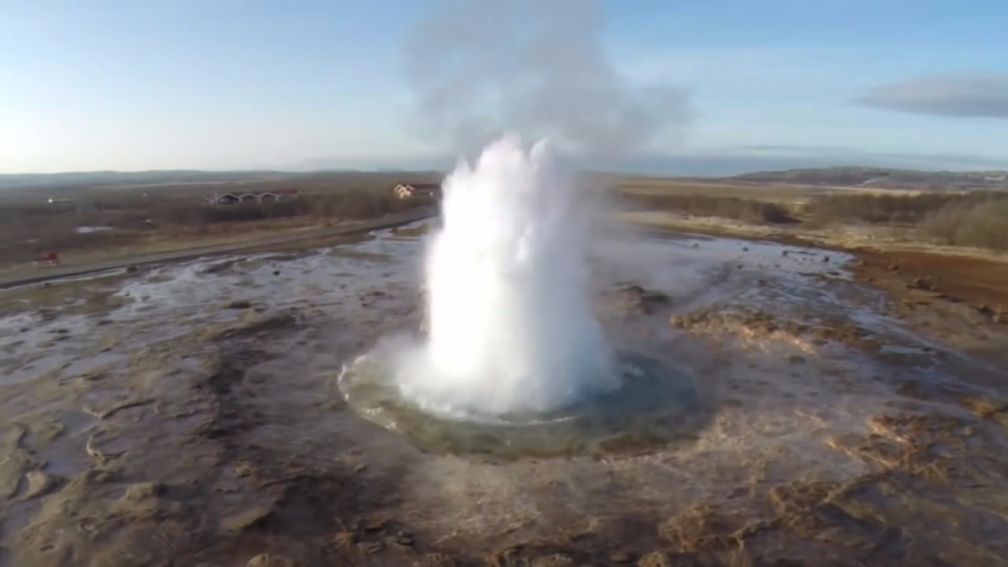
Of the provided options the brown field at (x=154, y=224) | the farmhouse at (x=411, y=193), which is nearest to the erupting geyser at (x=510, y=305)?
the brown field at (x=154, y=224)

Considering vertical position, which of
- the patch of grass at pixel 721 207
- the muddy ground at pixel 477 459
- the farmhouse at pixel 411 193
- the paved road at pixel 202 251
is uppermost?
the farmhouse at pixel 411 193

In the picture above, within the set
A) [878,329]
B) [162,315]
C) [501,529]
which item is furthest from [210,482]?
[878,329]

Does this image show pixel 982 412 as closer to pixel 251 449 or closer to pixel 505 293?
pixel 505 293

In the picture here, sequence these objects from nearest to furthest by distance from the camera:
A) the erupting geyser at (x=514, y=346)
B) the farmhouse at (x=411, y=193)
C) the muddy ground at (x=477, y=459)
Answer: the muddy ground at (x=477, y=459)
the erupting geyser at (x=514, y=346)
the farmhouse at (x=411, y=193)

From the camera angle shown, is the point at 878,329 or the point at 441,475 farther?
the point at 878,329

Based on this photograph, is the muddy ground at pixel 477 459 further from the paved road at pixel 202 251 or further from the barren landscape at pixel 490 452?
the paved road at pixel 202 251

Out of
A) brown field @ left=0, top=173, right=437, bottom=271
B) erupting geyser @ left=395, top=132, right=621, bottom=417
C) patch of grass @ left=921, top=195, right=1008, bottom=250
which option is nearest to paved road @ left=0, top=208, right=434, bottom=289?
brown field @ left=0, top=173, right=437, bottom=271
